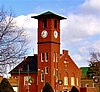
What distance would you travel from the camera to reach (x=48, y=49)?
9069 cm

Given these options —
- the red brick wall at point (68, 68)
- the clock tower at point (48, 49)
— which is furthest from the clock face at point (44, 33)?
the red brick wall at point (68, 68)

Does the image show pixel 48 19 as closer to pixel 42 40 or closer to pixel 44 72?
pixel 42 40

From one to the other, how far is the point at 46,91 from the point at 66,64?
46.1 metres

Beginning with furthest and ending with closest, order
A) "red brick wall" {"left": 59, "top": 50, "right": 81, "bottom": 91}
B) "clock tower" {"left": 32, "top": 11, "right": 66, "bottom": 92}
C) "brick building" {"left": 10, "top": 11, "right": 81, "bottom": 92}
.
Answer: "red brick wall" {"left": 59, "top": 50, "right": 81, "bottom": 91}, "brick building" {"left": 10, "top": 11, "right": 81, "bottom": 92}, "clock tower" {"left": 32, "top": 11, "right": 66, "bottom": 92}

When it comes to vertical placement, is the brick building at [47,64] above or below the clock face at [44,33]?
below

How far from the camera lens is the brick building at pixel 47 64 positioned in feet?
296

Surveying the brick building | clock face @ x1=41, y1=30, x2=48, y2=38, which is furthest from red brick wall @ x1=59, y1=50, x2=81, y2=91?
clock face @ x1=41, y1=30, x2=48, y2=38

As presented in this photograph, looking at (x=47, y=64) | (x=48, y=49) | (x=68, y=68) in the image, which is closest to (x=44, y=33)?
(x=48, y=49)

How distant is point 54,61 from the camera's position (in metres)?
90.9

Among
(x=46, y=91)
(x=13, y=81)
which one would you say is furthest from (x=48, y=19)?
(x=46, y=91)

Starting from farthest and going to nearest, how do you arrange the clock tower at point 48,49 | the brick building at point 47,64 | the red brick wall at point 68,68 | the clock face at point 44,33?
the red brick wall at point 68,68, the clock face at point 44,33, the brick building at point 47,64, the clock tower at point 48,49

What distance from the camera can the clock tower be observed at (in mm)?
89812

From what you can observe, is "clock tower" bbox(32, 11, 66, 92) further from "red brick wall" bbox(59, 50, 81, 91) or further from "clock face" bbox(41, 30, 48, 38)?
"red brick wall" bbox(59, 50, 81, 91)

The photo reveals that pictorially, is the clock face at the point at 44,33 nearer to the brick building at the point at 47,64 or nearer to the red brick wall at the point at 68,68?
the brick building at the point at 47,64
